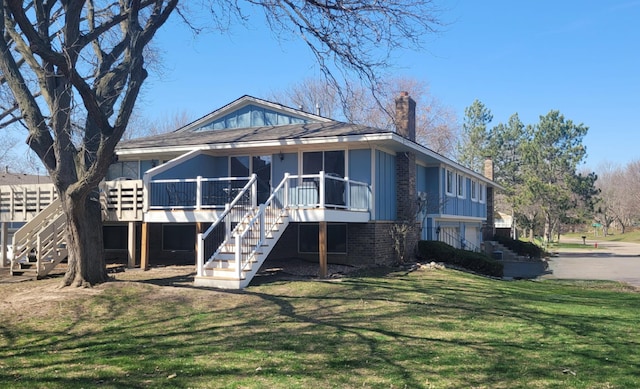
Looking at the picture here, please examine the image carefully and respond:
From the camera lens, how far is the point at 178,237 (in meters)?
19.0

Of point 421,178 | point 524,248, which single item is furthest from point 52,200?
point 524,248

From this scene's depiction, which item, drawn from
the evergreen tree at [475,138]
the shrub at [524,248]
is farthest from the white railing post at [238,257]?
the evergreen tree at [475,138]

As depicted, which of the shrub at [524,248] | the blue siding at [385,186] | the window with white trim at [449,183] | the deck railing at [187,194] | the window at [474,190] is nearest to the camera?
the deck railing at [187,194]

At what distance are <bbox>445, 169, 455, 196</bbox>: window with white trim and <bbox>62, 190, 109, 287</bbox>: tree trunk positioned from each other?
1488 centimetres

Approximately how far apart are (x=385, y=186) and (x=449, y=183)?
6.68 m

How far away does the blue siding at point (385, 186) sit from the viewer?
17.6m

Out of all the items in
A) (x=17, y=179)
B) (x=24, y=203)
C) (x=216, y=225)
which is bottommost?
(x=216, y=225)

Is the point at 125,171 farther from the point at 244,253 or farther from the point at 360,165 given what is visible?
the point at 244,253

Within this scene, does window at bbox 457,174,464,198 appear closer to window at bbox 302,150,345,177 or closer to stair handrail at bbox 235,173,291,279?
window at bbox 302,150,345,177

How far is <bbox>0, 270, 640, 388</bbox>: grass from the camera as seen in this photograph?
20.5 feet

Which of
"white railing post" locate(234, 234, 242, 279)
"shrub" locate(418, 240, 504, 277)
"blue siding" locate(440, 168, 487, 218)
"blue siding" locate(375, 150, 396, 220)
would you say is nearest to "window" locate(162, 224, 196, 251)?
"blue siding" locate(375, 150, 396, 220)

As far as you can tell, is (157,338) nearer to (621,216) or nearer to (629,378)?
(629,378)

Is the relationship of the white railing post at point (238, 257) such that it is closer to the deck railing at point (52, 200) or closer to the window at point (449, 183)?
the deck railing at point (52, 200)

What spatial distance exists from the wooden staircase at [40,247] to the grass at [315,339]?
2.00 meters
